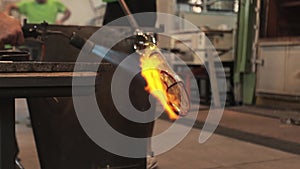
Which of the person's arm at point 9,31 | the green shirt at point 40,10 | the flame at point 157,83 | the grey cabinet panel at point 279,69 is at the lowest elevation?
the grey cabinet panel at point 279,69

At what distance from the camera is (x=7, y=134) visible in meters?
0.94

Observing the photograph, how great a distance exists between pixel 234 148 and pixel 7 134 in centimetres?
212

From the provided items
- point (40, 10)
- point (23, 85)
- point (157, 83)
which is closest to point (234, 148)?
point (157, 83)

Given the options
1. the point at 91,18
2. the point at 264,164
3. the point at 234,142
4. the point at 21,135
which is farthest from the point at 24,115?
the point at 91,18

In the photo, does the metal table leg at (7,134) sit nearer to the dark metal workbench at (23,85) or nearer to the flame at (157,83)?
the dark metal workbench at (23,85)

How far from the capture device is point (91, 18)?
753 centimetres

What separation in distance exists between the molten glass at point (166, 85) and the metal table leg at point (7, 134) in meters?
0.32

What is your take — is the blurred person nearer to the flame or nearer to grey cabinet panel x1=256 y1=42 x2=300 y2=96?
grey cabinet panel x1=256 y1=42 x2=300 y2=96

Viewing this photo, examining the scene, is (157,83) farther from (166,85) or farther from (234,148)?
(234,148)

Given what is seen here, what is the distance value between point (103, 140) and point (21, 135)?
5.88 feet

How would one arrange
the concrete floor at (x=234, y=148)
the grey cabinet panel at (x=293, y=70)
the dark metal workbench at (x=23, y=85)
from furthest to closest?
1. the grey cabinet panel at (x=293, y=70)
2. the concrete floor at (x=234, y=148)
3. the dark metal workbench at (x=23, y=85)

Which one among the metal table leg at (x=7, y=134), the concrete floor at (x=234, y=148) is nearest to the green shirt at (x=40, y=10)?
the concrete floor at (x=234, y=148)

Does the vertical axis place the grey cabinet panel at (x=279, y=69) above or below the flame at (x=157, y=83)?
below

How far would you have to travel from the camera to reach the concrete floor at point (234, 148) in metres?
2.39
